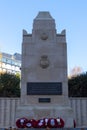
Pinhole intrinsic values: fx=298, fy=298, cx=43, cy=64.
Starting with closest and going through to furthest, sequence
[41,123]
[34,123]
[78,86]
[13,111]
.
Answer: [41,123]
[34,123]
[13,111]
[78,86]

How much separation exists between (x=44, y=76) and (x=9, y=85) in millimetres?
19570

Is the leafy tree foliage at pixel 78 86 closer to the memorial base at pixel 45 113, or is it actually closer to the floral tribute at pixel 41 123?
the memorial base at pixel 45 113

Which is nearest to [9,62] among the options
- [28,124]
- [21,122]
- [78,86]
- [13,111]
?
[78,86]

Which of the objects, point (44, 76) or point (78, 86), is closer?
point (44, 76)

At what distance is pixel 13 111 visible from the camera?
88.2 feet

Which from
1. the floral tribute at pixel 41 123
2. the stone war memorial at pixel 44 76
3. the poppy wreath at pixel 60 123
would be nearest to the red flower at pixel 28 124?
the floral tribute at pixel 41 123

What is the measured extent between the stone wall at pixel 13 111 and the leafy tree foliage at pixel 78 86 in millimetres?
7317

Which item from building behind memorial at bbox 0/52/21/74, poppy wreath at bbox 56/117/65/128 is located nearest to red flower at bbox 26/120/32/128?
poppy wreath at bbox 56/117/65/128

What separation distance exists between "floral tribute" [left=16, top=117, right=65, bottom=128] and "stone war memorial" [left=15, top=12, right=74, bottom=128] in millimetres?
260

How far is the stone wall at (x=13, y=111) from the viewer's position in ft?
84.8

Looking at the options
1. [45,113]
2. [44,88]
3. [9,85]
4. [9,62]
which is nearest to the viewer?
[45,113]

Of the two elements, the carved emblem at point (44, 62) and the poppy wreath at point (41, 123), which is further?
the carved emblem at point (44, 62)

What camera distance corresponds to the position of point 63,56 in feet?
62.8

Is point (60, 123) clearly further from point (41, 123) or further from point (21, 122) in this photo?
point (21, 122)
